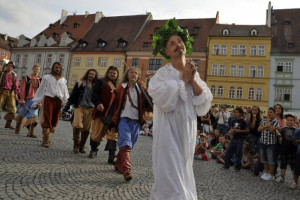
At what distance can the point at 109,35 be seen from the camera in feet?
139

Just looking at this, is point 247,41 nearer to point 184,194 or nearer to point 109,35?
point 109,35

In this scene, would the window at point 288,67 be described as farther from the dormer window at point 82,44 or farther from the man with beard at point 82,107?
the man with beard at point 82,107

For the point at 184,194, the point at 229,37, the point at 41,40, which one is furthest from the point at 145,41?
the point at 184,194

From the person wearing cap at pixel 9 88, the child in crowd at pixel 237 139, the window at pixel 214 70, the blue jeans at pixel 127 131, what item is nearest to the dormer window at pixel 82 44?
the window at pixel 214 70

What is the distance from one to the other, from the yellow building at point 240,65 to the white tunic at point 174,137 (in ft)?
104

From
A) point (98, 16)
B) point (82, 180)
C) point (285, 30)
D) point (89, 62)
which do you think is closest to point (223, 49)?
point (285, 30)

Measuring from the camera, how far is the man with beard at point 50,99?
7352 millimetres

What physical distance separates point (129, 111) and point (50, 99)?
3235 mm

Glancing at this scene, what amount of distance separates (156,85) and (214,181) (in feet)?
12.3

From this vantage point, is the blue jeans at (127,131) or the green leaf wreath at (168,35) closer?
the green leaf wreath at (168,35)

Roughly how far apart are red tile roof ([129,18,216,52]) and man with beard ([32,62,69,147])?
30336mm

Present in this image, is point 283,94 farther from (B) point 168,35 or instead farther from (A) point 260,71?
(B) point 168,35

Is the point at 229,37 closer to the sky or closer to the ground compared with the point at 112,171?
closer to the sky

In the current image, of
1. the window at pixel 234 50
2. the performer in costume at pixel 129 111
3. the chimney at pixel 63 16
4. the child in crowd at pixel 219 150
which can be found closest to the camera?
the performer in costume at pixel 129 111
